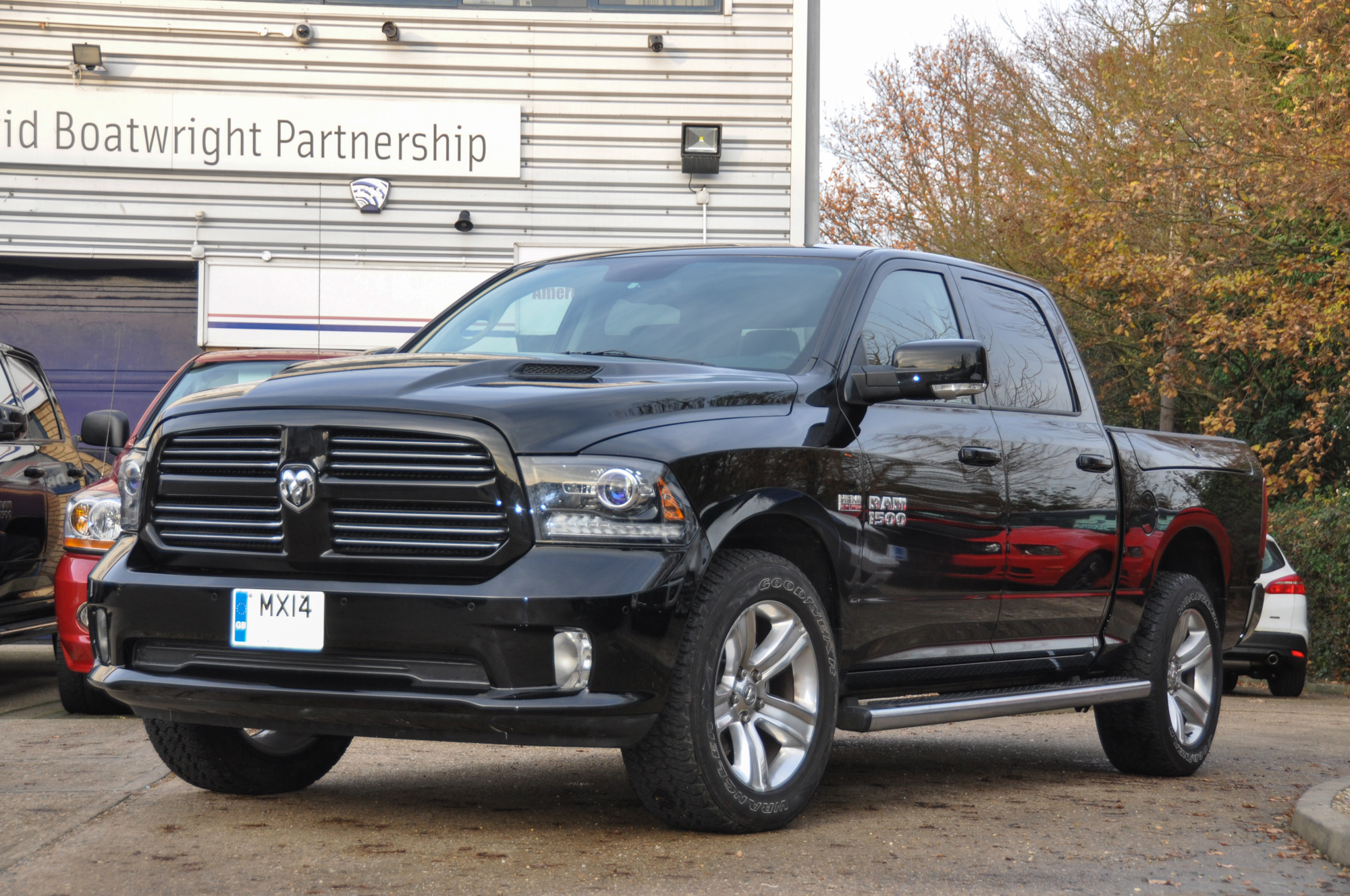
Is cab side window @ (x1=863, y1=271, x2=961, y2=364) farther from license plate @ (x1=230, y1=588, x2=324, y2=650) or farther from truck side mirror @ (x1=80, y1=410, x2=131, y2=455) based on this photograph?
truck side mirror @ (x1=80, y1=410, x2=131, y2=455)

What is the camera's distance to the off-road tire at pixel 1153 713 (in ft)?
22.5

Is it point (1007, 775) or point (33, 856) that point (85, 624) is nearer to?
point (33, 856)

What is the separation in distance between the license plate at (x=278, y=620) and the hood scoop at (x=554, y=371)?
3.01ft

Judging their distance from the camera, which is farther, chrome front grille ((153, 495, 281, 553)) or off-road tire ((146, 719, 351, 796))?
off-road tire ((146, 719, 351, 796))

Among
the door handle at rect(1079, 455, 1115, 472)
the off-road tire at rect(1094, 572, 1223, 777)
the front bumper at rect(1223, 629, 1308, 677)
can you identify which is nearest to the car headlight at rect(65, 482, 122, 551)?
the door handle at rect(1079, 455, 1115, 472)

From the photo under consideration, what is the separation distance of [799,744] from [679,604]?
0.76 metres

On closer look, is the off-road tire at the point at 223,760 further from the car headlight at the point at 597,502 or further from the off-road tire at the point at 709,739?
the car headlight at the point at 597,502

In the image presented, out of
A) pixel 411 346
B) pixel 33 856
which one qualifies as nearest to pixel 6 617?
pixel 411 346

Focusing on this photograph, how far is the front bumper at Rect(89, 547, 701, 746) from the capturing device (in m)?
4.22

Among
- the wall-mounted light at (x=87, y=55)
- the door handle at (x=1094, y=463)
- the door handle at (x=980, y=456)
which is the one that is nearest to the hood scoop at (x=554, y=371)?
the door handle at (x=980, y=456)

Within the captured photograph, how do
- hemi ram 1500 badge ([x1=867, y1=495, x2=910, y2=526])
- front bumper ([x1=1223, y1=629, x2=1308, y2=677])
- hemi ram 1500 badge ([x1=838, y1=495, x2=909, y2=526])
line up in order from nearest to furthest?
hemi ram 1500 badge ([x1=838, y1=495, x2=909, y2=526]) → hemi ram 1500 badge ([x1=867, y1=495, x2=910, y2=526]) → front bumper ([x1=1223, y1=629, x2=1308, y2=677])

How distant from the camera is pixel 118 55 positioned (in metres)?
14.5

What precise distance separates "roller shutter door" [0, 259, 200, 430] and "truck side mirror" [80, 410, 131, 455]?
6.61 m

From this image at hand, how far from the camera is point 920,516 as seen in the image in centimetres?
552
